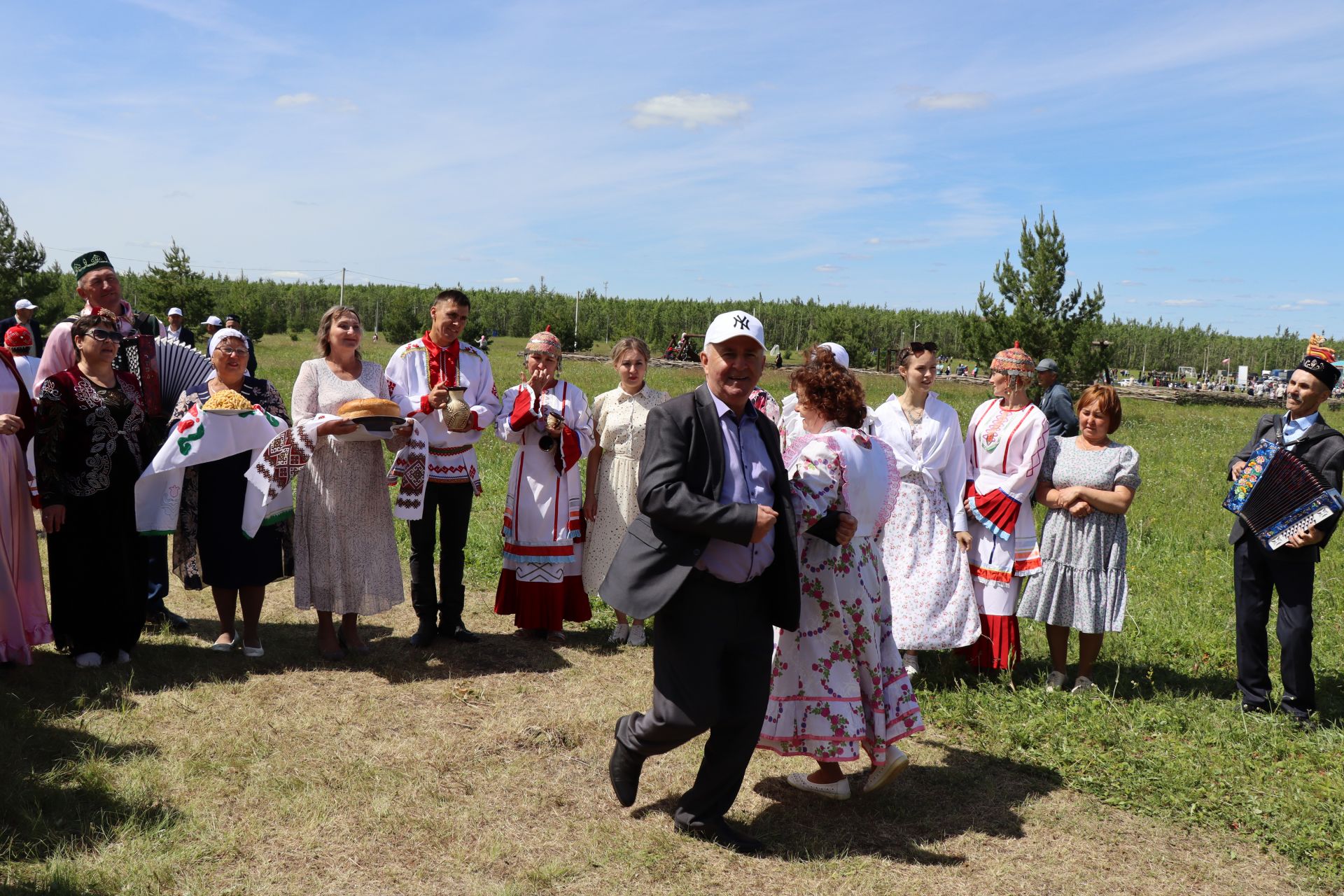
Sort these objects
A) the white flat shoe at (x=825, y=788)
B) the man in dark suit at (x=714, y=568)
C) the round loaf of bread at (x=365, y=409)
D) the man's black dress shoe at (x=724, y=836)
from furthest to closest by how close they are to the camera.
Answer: the round loaf of bread at (x=365, y=409), the white flat shoe at (x=825, y=788), the man's black dress shoe at (x=724, y=836), the man in dark suit at (x=714, y=568)

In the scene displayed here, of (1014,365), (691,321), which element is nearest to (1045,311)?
(1014,365)

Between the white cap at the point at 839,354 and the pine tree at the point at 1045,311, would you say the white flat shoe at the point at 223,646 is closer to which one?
the white cap at the point at 839,354

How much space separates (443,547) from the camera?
253 inches

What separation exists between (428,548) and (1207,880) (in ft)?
15.4

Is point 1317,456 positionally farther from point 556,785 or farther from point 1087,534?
point 556,785

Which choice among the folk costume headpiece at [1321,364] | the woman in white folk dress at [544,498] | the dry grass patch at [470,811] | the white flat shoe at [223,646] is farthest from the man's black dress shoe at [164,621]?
the folk costume headpiece at [1321,364]

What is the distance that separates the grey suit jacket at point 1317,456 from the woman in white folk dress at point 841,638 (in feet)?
8.64

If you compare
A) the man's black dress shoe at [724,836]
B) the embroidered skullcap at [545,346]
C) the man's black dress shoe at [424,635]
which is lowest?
the man's black dress shoe at [724,836]

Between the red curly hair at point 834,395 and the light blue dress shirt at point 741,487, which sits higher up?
the red curly hair at point 834,395

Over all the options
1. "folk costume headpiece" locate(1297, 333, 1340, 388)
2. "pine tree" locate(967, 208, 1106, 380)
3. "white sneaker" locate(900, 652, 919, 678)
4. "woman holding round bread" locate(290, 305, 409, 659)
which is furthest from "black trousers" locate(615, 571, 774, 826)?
"pine tree" locate(967, 208, 1106, 380)

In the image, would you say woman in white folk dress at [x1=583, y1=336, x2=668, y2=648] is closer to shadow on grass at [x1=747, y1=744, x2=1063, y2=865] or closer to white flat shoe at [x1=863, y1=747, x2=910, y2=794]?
shadow on grass at [x1=747, y1=744, x2=1063, y2=865]

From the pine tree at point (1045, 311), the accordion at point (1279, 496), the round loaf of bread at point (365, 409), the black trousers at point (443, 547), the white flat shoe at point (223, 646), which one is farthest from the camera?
the pine tree at point (1045, 311)

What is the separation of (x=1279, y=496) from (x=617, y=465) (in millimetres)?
3992

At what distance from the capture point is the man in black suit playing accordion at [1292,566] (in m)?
5.22
